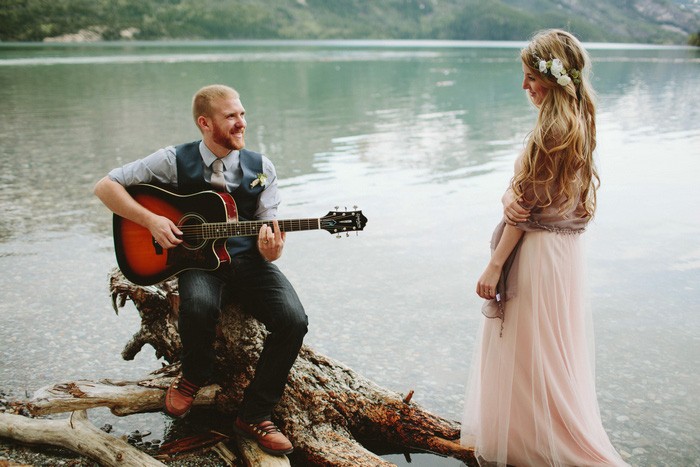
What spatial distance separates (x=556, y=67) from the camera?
2.74 metres

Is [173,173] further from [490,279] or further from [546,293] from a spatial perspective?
[546,293]

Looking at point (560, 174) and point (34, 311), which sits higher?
point (560, 174)

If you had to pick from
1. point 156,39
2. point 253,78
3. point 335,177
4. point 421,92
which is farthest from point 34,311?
point 156,39

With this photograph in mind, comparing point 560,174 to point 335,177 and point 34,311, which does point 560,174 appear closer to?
point 34,311

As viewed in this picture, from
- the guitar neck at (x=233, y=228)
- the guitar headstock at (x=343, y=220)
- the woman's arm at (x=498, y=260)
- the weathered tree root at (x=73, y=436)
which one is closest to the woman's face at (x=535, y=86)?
the woman's arm at (x=498, y=260)

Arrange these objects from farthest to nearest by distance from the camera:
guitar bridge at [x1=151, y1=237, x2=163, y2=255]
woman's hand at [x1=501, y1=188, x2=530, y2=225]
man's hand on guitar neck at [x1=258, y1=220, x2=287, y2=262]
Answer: guitar bridge at [x1=151, y1=237, x2=163, y2=255], man's hand on guitar neck at [x1=258, y1=220, x2=287, y2=262], woman's hand at [x1=501, y1=188, x2=530, y2=225]

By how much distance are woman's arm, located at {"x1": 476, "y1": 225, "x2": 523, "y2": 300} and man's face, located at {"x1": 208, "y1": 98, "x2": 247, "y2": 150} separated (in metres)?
1.64

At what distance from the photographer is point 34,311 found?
5422 millimetres

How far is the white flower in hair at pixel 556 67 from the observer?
9.00 feet

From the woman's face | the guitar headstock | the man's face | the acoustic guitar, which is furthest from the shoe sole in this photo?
the woman's face

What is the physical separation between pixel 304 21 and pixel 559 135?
198010mm

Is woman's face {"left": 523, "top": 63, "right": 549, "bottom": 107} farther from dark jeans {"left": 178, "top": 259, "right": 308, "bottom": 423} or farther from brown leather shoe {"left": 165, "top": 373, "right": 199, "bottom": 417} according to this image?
brown leather shoe {"left": 165, "top": 373, "right": 199, "bottom": 417}

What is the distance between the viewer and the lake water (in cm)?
443

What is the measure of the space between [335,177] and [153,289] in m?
7.40
